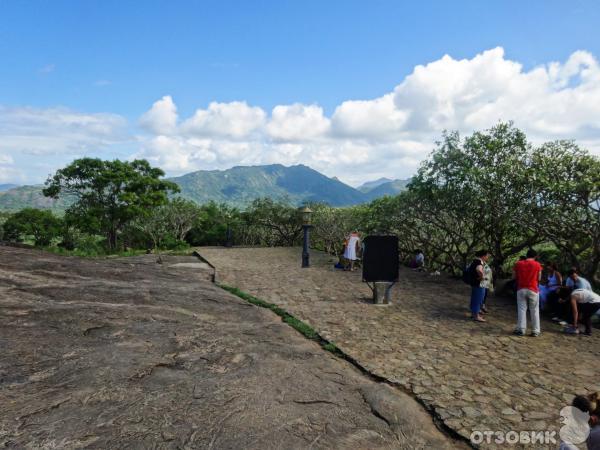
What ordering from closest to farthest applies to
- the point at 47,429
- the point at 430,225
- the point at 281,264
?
the point at 47,429 → the point at 430,225 → the point at 281,264

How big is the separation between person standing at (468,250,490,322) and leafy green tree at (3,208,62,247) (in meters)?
34.9

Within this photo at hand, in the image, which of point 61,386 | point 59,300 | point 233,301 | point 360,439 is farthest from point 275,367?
point 59,300

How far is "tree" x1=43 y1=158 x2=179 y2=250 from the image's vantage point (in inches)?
1160

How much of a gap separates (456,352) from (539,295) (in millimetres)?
3574

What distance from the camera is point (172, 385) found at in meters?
4.84

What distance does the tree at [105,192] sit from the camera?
2945 centimetres

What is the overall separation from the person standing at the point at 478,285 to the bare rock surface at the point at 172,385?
4467 mm

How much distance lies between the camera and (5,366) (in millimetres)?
4793

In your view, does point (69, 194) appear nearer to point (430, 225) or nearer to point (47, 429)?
point (430, 225)

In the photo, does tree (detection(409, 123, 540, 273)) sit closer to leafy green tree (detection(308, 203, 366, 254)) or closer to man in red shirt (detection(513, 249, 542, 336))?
man in red shirt (detection(513, 249, 542, 336))

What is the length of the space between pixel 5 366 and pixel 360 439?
4597 mm

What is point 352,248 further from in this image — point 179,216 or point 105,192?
point 105,192

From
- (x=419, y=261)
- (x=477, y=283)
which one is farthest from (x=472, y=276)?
(x=419, y=261)

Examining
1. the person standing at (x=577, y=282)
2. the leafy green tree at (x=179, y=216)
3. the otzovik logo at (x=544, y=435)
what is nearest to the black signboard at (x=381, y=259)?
the person standing at (x=577, y=282)
